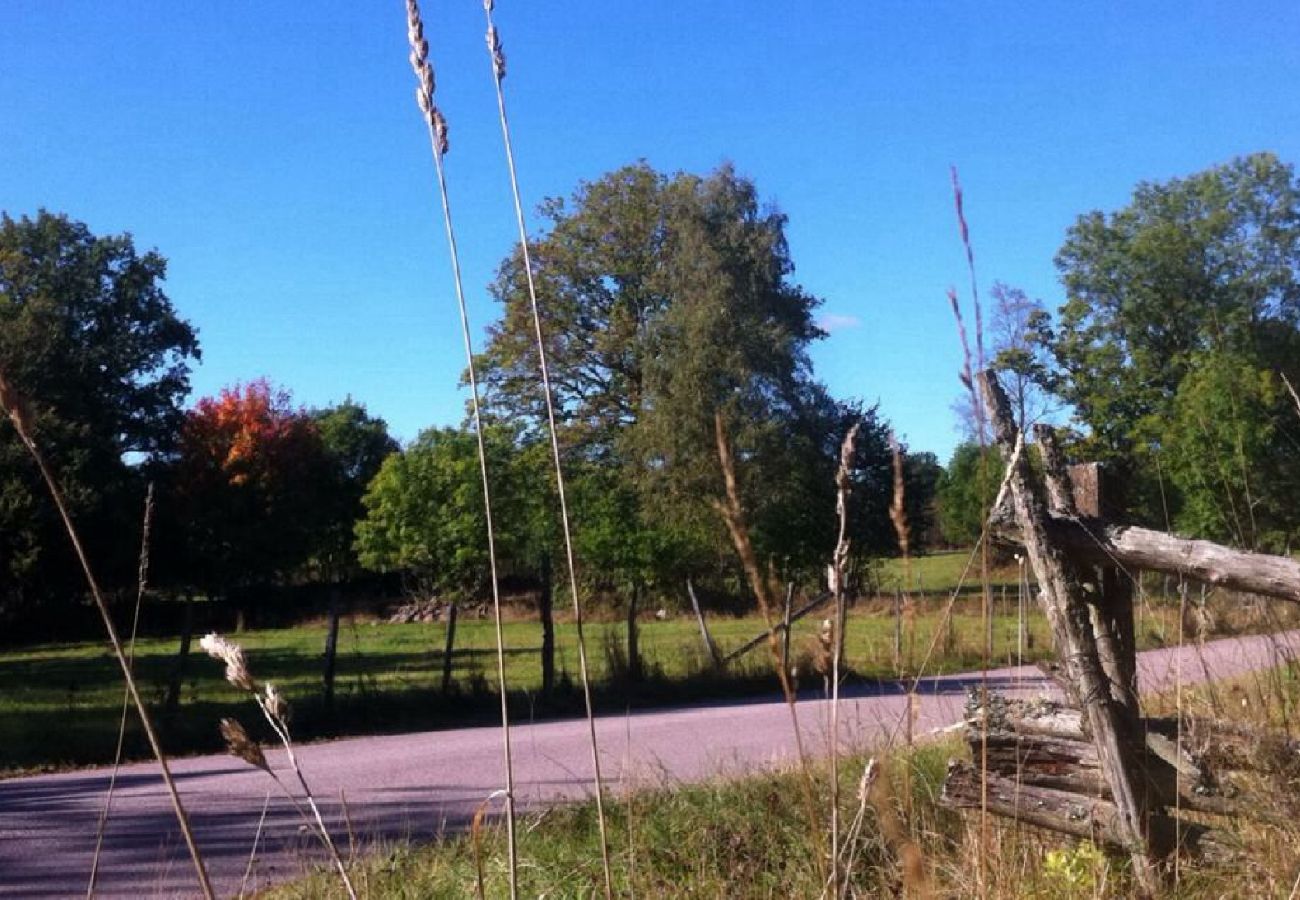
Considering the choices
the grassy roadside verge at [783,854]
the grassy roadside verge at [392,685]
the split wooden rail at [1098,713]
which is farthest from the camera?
the grassy roadside verge at [392,685]

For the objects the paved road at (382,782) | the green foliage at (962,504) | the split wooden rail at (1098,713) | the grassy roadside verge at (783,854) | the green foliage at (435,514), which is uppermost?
the green foliage at (435,514)

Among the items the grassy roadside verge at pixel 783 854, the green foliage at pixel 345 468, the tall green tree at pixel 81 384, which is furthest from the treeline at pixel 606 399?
the grassy roadside verge at pixel 783 854

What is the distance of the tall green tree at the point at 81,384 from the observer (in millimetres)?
20109

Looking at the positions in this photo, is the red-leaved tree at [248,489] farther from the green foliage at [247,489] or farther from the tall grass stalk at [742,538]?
the tall grass stalk at [742,538]

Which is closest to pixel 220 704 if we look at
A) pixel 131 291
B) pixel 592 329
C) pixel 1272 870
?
pixel 1272 870

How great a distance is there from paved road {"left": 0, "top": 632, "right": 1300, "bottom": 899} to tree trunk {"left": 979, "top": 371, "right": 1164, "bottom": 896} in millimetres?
525

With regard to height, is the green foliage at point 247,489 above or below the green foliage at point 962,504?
above

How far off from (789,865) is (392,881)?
1.58 meters

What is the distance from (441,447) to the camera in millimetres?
44094

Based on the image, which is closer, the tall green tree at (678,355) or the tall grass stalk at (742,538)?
the tall grass stalk at (742,538)

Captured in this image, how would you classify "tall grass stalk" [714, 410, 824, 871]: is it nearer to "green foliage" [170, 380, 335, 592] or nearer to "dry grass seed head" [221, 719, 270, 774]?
"dry grass seed head" [221, 719, 270, 774]

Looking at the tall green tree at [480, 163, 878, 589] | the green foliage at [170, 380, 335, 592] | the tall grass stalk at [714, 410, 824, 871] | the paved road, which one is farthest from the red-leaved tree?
the tall grass stalk at [714, 410, 824, 871]

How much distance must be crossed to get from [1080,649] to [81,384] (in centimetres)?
2724

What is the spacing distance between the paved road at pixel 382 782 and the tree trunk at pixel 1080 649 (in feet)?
1.72
